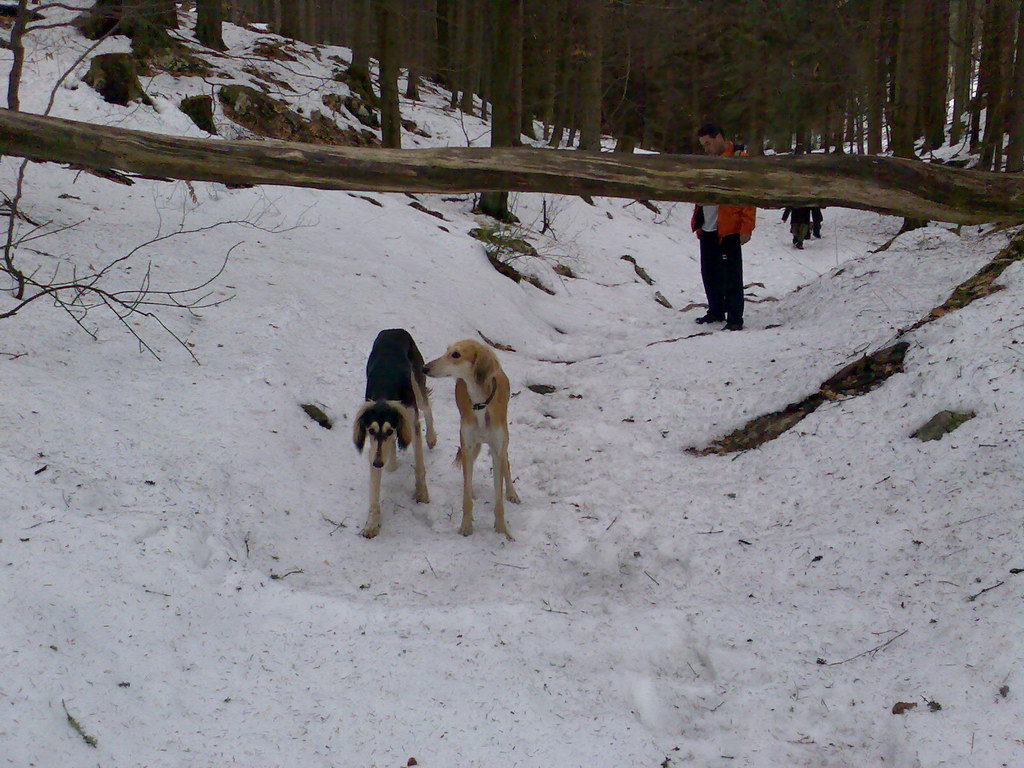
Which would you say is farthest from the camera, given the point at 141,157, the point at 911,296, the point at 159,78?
the point at 159,78

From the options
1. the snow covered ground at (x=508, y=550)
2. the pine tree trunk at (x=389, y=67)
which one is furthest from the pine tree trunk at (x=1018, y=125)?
the pine tree trunk at (x=389, y=67)

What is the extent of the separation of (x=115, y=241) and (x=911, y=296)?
753cm

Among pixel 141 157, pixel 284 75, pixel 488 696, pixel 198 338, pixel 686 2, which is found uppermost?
pixel 686 2

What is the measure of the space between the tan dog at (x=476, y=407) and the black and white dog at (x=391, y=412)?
0.35 meters

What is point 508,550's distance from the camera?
4359 millimetres

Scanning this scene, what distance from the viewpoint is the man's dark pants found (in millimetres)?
7914

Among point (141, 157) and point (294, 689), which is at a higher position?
point (141, 157)

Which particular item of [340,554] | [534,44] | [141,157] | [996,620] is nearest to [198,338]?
[141,157]

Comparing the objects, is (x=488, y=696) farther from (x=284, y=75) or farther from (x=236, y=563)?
(x=284, y=75)

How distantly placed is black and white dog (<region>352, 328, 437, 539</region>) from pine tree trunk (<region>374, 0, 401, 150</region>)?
26.5 feet

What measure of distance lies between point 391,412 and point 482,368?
647 mm

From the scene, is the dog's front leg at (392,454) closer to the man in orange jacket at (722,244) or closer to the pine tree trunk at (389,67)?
the man in orange jacket at (722,244)

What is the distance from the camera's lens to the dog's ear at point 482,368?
4.54m

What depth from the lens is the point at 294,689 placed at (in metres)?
2.97
